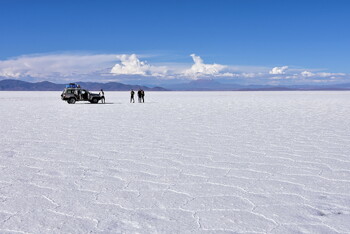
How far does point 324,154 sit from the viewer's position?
7.61 m

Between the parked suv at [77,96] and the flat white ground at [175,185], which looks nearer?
the flat white ground at [175,185]

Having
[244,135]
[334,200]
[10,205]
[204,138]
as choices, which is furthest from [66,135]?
[334,200]

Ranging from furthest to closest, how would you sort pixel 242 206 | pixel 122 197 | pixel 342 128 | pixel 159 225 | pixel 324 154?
pixel 342 128
pixel 324 154
pixel 122 197
pixel 242 206
pixel 159 225

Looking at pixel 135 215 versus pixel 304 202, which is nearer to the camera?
pixel 135 215

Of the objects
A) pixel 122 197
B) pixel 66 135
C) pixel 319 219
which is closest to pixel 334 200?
pixel 319 219

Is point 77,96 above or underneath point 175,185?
underneath

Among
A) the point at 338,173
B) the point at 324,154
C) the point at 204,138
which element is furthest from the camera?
the point at 204,138

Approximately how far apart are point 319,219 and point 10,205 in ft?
11.0

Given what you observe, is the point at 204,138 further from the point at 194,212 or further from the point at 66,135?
the point at 194,212

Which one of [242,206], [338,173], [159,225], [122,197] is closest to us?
[159,225]

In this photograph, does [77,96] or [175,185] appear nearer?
[175,185]

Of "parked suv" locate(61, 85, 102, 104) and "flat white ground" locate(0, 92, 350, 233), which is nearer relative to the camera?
"flat white ground" locate(0, 92, 350, 233)

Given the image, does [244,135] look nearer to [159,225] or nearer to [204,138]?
[204,138]

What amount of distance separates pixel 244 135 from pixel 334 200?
598cm
